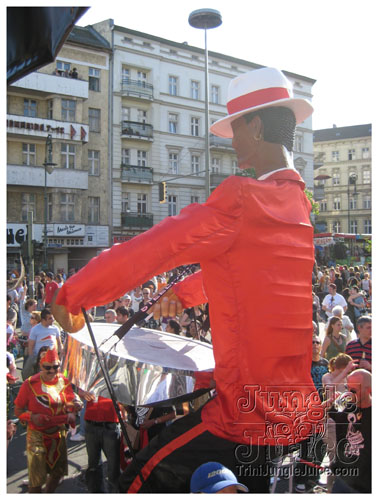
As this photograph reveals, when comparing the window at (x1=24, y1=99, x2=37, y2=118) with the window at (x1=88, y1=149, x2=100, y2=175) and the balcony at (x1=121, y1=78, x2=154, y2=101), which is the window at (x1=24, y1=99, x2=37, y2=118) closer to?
the window at (x1=88, y1=149, x2=100, y2=175)

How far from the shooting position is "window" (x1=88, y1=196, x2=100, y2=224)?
101 feet

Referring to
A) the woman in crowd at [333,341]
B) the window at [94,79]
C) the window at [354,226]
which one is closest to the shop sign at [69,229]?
the window at [94,79]

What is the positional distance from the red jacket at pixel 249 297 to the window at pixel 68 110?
95.8 feet

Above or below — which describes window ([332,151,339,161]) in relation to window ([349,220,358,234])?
above

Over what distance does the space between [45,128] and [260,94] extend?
92.2 feet

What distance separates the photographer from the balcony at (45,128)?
27.1 meters

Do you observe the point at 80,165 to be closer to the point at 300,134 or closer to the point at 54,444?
the point at 300,134

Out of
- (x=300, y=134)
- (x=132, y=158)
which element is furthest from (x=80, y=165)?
(x=300, y=134)

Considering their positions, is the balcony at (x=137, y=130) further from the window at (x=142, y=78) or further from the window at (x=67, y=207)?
the window at (x=67, y=207)

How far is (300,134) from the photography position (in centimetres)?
3759

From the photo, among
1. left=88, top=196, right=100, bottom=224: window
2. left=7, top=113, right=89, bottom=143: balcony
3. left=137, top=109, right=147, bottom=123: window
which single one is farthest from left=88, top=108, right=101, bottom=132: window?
left=88, top=196, right=100, bottom=224: window

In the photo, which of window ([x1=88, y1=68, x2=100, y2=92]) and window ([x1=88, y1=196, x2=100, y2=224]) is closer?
window ([x1=88, y1=68, x2=100, y2=92])

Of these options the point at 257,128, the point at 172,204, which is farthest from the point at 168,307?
the point at 172,204

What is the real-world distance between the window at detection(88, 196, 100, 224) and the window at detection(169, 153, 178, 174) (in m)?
5.99
